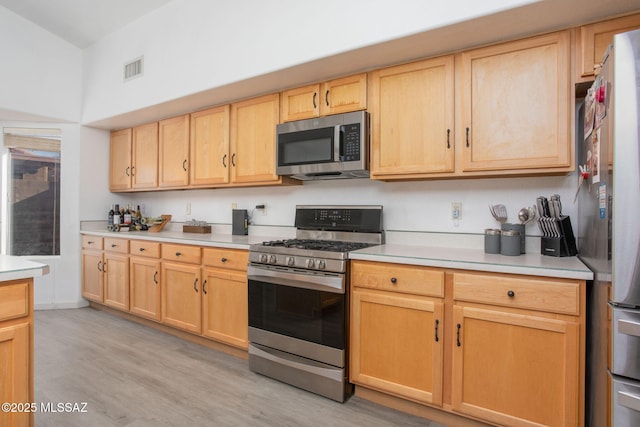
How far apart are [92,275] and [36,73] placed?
228 cm

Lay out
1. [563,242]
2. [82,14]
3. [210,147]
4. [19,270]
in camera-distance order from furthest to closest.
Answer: [82,14] → [210,147] → [563,242] → [19,270]

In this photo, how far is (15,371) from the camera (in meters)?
1.49

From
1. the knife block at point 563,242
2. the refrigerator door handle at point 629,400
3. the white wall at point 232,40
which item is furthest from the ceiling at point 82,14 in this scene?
the refrigerator door handle at point 629,400

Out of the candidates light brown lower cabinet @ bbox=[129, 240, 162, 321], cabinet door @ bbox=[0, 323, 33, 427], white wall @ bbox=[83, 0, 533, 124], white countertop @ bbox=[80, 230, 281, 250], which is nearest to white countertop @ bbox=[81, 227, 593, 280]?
white countertop @ bbox=[80, 230, 281, 250]

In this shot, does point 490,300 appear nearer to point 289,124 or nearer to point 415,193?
point 415,193

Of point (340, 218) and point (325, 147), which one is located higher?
point (325, 147)

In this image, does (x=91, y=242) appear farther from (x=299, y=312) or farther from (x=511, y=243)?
(x=511, y=243)

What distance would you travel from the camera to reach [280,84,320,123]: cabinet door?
Answer: 2.66 meters

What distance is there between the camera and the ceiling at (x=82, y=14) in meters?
3.35

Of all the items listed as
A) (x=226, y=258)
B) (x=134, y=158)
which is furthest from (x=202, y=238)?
(x=134, y=158)

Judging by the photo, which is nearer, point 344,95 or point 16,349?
point 16,349

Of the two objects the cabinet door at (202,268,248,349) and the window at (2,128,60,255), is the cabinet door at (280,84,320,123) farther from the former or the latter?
the window at (2,128,60,255)

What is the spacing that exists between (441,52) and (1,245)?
16.1 feet

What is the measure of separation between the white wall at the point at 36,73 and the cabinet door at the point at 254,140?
2.33 metres
